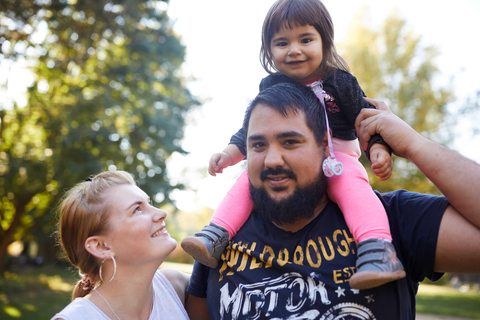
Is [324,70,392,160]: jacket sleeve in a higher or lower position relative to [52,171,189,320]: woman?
higher

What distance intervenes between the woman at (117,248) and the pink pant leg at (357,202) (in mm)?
1090

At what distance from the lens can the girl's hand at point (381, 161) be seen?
178 centimetres

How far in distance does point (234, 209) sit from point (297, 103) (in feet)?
2.45

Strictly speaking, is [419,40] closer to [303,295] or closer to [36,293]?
[303,295]

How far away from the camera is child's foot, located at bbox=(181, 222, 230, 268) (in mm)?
1911

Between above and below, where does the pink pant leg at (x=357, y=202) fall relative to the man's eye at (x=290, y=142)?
below

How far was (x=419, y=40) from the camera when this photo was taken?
16016 millimetres

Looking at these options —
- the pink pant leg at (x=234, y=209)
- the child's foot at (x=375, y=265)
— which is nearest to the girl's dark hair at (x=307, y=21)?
the pink pant leg at (x=234, y=209)

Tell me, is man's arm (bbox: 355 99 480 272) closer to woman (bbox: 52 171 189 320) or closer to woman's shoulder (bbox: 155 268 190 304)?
woman (bbox: 52 171 189 320)

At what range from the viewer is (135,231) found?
212 centimetres

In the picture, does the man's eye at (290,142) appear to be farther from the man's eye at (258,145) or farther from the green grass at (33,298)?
the green grass at (33,298)

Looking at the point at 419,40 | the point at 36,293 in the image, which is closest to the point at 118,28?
the point at 36,293

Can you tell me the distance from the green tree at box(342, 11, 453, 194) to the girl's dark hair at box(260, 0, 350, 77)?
45.6 feet

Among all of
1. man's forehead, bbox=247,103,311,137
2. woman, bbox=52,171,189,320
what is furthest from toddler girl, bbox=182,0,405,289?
woman, bbox=52,171,189,320
